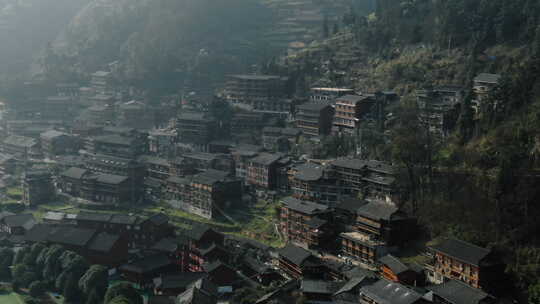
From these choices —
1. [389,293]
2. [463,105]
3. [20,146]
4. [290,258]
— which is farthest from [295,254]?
[20,146]

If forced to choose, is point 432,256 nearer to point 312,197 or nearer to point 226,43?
point 312,197

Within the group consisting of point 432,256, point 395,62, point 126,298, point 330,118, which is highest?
point 395,62

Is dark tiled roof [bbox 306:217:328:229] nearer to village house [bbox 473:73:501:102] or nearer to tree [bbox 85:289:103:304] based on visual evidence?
tree [bbox 85:289:103:304]

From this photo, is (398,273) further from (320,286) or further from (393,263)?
(320,286)

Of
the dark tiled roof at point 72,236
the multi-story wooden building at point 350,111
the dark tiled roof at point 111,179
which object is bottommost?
the dark tiled roof at point 72,236

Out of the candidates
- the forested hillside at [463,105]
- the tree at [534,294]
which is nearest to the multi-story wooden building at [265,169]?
the forested hillside at [463,105]

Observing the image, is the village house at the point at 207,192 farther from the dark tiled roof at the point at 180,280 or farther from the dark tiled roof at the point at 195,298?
the dark tiled roof at the point at 195,298

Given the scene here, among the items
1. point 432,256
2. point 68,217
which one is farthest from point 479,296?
point 68,217
